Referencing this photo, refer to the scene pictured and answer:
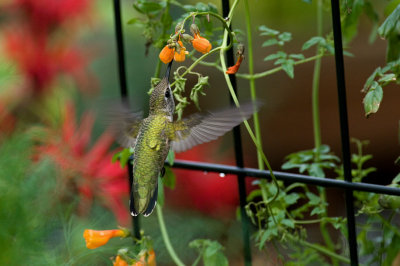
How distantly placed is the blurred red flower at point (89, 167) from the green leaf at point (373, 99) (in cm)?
53

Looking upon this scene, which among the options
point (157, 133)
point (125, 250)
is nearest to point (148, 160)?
point (157, 133)

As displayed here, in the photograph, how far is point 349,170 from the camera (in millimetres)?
674

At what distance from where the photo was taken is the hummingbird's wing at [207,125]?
49 cm

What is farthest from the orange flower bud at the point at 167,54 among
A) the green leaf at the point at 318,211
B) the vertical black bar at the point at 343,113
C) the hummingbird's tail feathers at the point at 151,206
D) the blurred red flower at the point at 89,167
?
the blurred red flower at the point at 89,167

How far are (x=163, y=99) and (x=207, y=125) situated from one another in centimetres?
5

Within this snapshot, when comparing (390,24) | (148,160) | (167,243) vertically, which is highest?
(390,24)

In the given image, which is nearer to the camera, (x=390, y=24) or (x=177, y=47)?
(x=177, y=47)

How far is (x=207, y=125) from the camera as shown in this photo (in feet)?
1.74

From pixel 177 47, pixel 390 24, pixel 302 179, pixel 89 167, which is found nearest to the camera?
pixel 177 47

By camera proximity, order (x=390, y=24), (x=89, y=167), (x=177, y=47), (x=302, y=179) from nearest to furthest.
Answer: (x=177, y=47)
(x=390, y=24)
(x=302, y=179)
(x=89, y=167)

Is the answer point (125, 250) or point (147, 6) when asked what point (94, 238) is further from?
point (147, 6)

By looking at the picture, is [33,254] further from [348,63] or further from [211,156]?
[348,63]

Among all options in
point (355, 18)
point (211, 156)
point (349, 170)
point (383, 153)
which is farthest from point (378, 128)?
point (349, 170)

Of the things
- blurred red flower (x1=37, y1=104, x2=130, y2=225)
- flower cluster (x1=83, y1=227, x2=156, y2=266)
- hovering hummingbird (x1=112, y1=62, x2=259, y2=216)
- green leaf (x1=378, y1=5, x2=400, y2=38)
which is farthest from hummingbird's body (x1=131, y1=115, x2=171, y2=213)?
blurred red flower (x1=37, y1=104, x2=130, y2=225)
